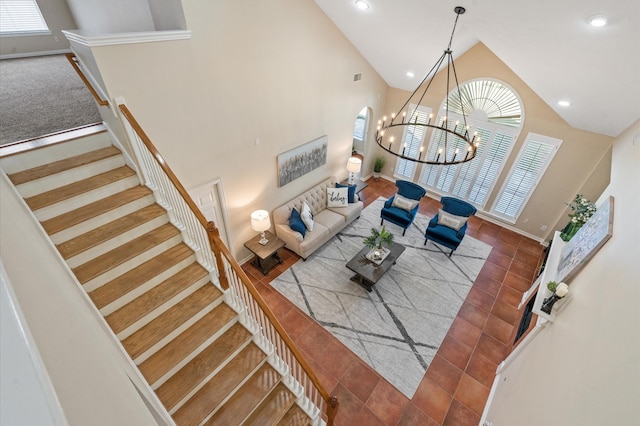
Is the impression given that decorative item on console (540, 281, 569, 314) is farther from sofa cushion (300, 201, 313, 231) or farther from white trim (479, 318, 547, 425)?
sofa cushion (300, 201, 313, 231)

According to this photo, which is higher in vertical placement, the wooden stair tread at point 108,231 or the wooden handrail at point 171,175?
the wooden handrail at point 171,175

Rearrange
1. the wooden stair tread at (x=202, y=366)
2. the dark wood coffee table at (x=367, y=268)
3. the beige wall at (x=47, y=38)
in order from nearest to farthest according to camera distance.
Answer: the wooden stair tread at (x=202, y=366) → the beige wall at (x=47, y=38) → the dark wood coffee table at (x=367, y=268)

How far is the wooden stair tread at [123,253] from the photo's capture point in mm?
2572

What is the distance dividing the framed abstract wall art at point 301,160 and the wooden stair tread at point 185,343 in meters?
3.16

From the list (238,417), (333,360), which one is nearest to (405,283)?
(333,360)

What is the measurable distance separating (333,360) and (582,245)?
11.7 ft

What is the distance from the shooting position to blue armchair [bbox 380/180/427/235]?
6.49 m

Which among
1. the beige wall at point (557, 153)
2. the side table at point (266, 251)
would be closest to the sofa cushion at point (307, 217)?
the side table at point (266, 251)

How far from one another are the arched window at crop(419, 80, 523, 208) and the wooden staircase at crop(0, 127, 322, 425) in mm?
6294

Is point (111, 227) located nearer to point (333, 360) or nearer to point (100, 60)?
point (100, 60)

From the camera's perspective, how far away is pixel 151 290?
2.78 meters

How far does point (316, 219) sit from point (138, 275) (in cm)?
393

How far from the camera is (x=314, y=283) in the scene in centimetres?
531

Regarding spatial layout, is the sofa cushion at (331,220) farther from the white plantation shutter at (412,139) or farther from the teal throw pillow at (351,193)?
the white plantation shutter at (412,139)
